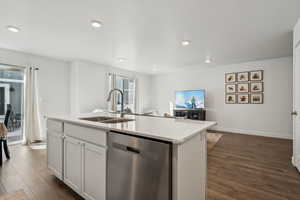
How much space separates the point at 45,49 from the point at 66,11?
2.14 m

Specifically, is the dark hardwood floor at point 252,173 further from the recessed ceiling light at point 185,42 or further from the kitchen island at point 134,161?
the recessed ceiling light at point 185,42

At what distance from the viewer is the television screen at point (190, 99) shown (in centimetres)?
574

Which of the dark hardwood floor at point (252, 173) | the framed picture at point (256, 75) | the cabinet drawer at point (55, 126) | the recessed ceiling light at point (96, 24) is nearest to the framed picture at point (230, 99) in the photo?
the framed picture at point (256, 75)

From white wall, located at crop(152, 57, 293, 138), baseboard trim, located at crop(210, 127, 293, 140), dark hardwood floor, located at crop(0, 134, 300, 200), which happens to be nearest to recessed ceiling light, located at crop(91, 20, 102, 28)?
dark hardwood floor, located at crop(0, 134, 300, 200)

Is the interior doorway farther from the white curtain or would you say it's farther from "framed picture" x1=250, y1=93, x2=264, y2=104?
"framed picture" x1=250, y1=93, x2=264, y2=104

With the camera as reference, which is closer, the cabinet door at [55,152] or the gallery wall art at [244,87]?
the cabinet door at [55,152]

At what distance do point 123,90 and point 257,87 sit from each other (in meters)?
5.01

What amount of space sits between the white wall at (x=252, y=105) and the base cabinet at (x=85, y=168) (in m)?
5.14

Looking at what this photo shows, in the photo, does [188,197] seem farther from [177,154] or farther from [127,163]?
[127,163]

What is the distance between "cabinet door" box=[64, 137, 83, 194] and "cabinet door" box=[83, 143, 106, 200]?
10 cm

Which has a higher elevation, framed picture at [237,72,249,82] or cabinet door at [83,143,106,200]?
framed picture at [237,72,249,82]

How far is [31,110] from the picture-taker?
3.97 metres

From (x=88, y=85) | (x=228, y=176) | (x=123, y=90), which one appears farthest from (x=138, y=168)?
(x=123, y=90)

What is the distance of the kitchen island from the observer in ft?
3.37
